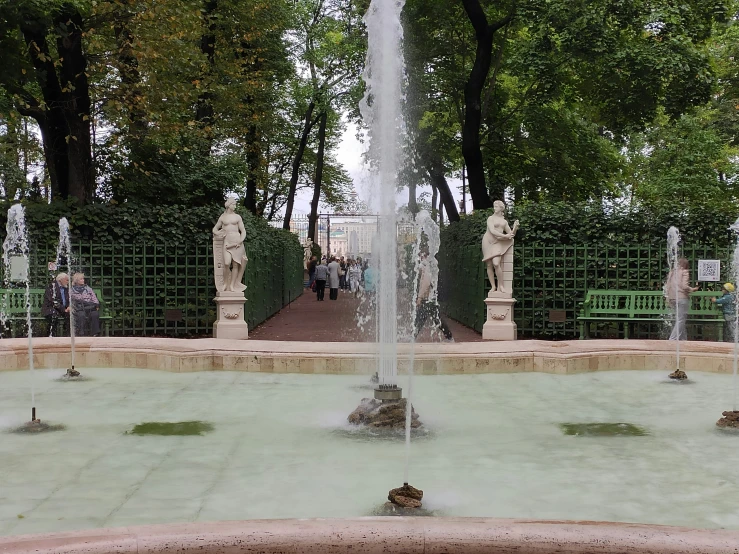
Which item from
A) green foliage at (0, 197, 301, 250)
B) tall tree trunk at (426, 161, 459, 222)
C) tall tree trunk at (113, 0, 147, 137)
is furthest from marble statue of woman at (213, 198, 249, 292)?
tall tree trunk at (426, 161, 459, 222)

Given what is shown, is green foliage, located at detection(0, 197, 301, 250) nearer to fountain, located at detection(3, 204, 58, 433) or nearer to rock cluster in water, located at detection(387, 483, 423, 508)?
fountain, located at detection(3, 204, 58, 433)

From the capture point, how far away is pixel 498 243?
1505 cm

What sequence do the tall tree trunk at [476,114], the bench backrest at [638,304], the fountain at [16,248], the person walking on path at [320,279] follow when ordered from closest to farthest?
the fountain at [16,248], the bench backrest at [638,304], the tall tree trunk at [476,114], the person walking on path at [320,279]

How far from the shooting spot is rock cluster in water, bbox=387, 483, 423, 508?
15.2 ft

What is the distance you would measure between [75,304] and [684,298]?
Result: 34.9 ft

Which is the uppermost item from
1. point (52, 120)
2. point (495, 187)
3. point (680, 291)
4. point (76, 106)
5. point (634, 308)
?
point (76, 106)

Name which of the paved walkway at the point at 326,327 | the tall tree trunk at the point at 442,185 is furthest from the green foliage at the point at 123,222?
the tall tree trunk at the point at 442,185

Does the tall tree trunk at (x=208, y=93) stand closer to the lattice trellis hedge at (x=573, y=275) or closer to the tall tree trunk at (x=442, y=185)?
the tall tree trunk at (x=442, y=185)

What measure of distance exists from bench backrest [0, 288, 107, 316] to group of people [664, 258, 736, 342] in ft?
34.9

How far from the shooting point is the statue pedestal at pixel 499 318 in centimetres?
1521

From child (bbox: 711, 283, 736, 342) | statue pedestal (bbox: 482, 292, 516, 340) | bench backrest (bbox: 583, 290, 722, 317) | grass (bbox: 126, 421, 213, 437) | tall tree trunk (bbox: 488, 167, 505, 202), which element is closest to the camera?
grass (bbox: 126, 421, 213, 437)

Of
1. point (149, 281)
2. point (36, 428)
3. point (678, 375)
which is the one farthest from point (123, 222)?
point (678, 375)

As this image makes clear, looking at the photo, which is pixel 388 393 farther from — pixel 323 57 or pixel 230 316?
pixel 323 57

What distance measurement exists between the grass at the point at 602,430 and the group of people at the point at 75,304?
9453 mm
